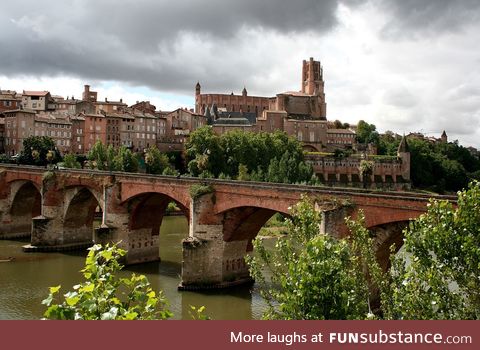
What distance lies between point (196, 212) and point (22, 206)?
87.5 feet

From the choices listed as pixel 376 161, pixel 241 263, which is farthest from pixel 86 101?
pixel 241 263

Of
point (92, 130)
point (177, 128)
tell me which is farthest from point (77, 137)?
point (177, 128)

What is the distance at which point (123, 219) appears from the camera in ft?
125

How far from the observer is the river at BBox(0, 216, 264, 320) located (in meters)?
27.3

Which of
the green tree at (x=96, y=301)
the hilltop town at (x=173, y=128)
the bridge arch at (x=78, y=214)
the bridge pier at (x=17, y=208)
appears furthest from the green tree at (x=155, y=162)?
the green tree at (x=96, y=301)

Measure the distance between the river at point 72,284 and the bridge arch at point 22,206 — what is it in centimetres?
446

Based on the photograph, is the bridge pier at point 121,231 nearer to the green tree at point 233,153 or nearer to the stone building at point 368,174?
the green tree at point 233,153

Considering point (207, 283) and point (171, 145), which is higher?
point (171, 145)

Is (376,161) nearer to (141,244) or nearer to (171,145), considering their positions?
(171,145)

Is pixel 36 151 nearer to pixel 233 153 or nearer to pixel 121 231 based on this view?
pixel 233 153

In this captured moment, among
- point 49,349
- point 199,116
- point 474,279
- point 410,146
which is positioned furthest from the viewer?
point 199,116

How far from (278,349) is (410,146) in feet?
366

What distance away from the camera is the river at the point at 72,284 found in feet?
89.5

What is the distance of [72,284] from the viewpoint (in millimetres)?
32469
